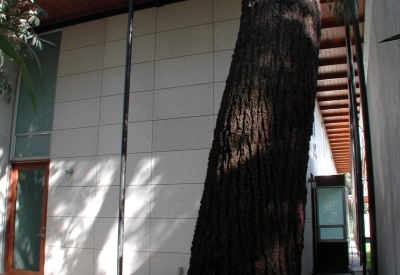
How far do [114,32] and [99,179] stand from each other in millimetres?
2440

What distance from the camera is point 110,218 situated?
6387mm

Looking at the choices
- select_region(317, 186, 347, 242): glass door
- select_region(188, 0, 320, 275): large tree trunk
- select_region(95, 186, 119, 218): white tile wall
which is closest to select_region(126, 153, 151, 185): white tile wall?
select_region(95, 186, 119, 218): white tile wall

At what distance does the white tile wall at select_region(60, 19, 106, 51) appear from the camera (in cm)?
714

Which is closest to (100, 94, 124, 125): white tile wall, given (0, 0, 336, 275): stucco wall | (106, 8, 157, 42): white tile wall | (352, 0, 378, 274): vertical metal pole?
(0, 0, 336, 275): stucco wall

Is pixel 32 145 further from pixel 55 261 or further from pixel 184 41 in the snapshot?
pixel 184 41

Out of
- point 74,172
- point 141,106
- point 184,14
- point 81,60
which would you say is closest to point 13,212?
point 74,172

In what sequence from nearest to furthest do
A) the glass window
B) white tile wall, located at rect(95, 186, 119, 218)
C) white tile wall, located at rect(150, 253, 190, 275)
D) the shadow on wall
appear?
1. white tile wall, located at rect(150, 253, 190, 275)
2. the shadow on wall
3. white tile wall, located at rect(95, 186, 119, 218)
4. the glass window

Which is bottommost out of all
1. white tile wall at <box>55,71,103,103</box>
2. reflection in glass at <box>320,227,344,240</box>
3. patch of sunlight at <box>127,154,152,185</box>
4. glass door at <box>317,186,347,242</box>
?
reflection in glass at <box>320,227,344,240</box>

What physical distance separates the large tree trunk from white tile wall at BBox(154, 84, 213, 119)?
4570 mm

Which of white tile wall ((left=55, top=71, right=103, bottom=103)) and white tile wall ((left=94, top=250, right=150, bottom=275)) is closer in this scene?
white tile wall ((left=94, top=250, right=150, bottom=275))

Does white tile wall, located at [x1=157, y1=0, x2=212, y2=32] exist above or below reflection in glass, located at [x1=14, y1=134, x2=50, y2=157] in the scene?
above

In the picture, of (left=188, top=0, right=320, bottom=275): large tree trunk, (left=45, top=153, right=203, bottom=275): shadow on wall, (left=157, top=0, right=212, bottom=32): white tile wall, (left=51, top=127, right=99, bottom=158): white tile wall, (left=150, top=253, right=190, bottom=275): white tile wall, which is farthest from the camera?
(left=51, top=127, right=99, bottom=158): white tile wall

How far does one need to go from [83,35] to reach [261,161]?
6533 millimetres

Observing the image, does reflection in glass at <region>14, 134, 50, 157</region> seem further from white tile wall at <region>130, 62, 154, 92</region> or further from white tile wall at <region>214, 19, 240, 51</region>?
white tile wall at <region>214, 19, 240, 51</region>
